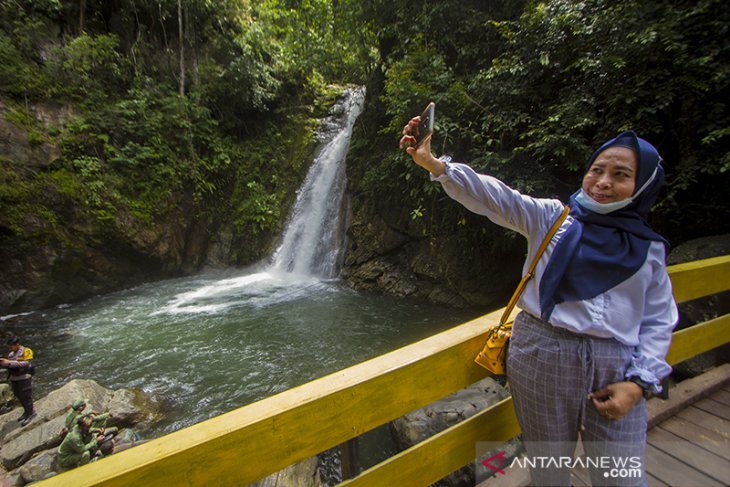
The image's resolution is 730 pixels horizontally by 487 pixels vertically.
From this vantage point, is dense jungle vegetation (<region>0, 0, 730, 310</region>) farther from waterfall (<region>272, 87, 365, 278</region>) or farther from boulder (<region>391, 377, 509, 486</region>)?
boulder (<region>391, 377, 509, 486</region>)

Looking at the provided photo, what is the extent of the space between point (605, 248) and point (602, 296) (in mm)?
167

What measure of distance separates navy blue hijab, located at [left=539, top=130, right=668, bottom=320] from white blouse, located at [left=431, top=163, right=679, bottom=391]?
0.03m

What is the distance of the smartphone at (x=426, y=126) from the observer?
1147mm

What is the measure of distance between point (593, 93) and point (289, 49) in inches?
347

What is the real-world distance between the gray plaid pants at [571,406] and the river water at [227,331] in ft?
14.4

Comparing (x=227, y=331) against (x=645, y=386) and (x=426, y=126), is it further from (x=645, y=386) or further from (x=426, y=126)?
(x=645, y=386)

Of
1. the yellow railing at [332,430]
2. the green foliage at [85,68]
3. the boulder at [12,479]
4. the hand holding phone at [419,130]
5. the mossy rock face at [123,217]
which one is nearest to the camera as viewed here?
the yellow railing at [332,430]

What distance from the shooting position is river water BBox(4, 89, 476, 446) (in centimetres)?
512

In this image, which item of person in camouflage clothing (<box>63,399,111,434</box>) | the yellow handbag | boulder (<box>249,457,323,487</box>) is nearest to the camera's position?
the yellow handbag

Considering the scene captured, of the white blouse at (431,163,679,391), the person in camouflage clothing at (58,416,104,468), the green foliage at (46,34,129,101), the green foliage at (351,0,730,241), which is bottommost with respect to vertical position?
the person in camouflage clothing at (58,416,104,468)

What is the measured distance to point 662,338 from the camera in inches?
44.4

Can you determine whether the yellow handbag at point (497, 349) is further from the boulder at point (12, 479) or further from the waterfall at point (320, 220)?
the waterfall at point (320, 220)

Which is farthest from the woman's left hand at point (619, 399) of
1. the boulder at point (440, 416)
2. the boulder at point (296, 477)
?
the boulder at point (296, 477)

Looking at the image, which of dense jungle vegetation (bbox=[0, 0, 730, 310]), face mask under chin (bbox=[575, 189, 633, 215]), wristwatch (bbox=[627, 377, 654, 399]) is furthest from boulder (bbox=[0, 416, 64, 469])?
dense jungle vegetation (bbox=[0, 0, 730, 310])
